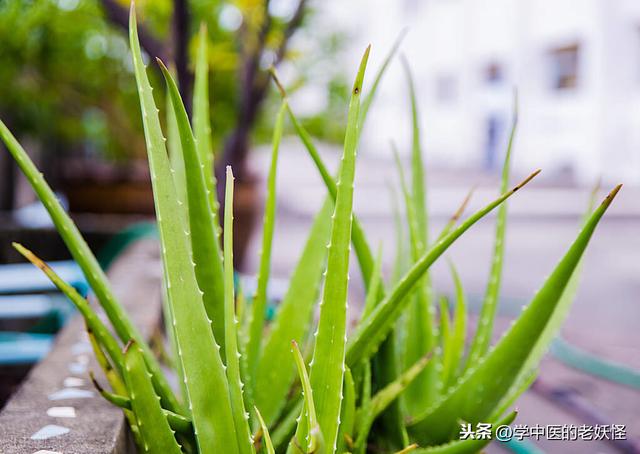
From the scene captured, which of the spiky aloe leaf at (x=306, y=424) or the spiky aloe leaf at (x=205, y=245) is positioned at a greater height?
the spiky aloe leaf at (x=205, y=245)

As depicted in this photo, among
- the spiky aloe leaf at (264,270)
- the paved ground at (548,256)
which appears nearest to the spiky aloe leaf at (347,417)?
the spiky aloe leaf at (264,270)

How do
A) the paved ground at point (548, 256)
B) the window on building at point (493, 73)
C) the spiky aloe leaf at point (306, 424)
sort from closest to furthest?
the spiky aloe leaf at point (306, 424) → the paved ground at point (548, 256) → the window on building at point (493, 73)

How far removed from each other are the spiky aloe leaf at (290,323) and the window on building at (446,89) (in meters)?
15.4

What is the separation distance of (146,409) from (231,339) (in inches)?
6.0

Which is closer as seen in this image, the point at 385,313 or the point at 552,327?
the point at 385,313

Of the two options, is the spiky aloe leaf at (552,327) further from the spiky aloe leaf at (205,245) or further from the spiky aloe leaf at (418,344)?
the spiky aloe leaf at (205,245)

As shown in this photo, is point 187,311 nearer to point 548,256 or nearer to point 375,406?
point 375,406

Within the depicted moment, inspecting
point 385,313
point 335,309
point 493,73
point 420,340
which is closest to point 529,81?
point 493,73

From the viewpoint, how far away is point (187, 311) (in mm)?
696

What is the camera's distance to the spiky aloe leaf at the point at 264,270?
85 centimetres

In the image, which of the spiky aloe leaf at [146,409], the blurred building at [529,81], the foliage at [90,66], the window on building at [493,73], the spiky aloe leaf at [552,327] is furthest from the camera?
the window on building at [493,73]

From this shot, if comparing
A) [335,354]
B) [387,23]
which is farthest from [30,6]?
[387,23]

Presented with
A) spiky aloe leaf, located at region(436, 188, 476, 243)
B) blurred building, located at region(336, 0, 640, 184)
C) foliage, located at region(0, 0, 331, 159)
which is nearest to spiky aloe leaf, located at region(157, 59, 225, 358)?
spiky aloe leaf, located at region(436, 188, 476, 243)

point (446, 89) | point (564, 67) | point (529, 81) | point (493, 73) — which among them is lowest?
point (529, 81)
